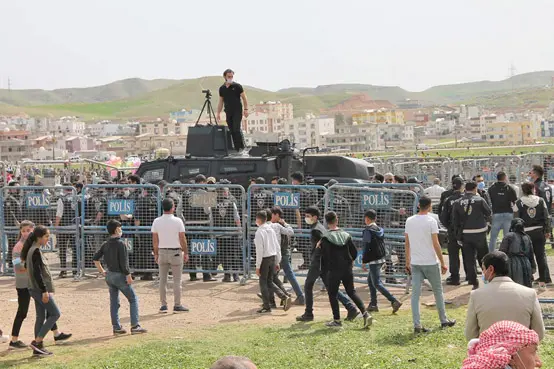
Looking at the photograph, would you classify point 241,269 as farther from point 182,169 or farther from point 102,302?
point 182,169

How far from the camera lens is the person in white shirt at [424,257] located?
1109 cm

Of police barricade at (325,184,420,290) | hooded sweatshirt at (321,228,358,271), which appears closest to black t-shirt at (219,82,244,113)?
police barricade at (325,184,420,290)

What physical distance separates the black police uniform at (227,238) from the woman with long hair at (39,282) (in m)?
5.18

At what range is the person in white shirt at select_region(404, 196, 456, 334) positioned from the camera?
11.1 m

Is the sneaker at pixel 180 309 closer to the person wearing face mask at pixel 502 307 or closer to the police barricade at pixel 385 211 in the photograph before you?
the police barricade at pixel 385 211

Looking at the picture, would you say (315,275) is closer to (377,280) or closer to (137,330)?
(377,280)

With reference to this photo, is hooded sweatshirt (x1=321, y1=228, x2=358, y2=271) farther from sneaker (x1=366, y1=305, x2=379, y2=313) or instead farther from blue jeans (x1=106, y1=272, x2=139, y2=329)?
blue jeans (x1=106, y1=272, x2=139, y2=329)

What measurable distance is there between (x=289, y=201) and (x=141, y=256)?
2976 millimetres

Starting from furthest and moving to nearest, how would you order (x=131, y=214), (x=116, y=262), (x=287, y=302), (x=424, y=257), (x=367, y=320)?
(x=131, y=214)
(x=287, y=302)
(x=116, y=262)
(x=367, y=320)
(x=424, y=257)

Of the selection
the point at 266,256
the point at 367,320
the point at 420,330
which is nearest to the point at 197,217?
the point at 266,256

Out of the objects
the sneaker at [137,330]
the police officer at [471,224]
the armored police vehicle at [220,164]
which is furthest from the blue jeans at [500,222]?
the sneaker at [137,330]

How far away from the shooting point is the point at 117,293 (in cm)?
1197

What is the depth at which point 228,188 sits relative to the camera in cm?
1597

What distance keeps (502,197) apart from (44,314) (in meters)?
7.83
